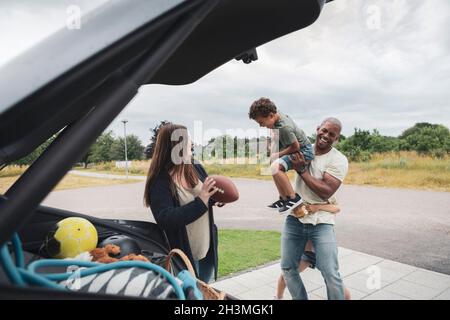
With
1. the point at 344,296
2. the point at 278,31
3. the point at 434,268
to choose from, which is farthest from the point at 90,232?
the point at 434,268

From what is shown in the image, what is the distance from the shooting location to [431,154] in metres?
15.6

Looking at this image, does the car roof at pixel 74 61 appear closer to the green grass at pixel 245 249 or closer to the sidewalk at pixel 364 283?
the sidewalk at pixel 364 283

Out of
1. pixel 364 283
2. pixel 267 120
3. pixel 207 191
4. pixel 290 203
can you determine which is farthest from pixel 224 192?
pixel 364 283

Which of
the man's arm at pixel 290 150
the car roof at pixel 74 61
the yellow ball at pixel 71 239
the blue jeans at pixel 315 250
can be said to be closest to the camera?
the car roof at pixel 74 61

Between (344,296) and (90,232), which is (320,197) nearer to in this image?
(344,296)

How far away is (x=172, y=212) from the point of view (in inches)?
78.0

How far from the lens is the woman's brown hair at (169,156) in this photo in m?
2.12

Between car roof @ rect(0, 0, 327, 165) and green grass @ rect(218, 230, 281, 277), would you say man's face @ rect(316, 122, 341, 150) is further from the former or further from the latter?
green grass @ rect(218, 230, 281, 277)

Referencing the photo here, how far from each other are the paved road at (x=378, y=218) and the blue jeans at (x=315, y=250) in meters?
2.61

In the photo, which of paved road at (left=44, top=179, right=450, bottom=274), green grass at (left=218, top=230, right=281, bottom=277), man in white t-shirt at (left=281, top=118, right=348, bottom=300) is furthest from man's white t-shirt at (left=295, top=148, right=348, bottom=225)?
paved road at (left=44, top=179, right=450, bottom=274)

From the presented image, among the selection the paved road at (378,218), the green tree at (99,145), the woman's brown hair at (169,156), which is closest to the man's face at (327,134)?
the woman's brown hair at (169,156)

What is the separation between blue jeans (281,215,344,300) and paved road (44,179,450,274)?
2.61 metres

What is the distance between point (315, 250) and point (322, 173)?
2.06 ft
